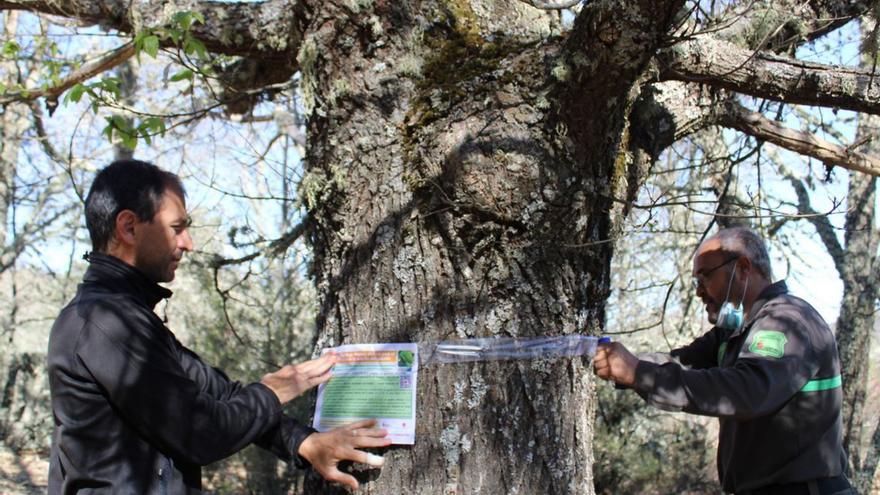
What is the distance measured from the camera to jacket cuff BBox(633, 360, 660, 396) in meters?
2.77

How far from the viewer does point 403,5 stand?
8.81ft

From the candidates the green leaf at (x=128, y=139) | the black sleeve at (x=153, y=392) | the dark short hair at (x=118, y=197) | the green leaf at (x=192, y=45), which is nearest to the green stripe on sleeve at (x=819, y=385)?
the black sleeve at (x=153, y=392)

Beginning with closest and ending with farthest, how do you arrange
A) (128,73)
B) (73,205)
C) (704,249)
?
(704,249) → (128,73) → (73,205)

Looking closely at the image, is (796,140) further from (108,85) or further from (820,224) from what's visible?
(820,224)

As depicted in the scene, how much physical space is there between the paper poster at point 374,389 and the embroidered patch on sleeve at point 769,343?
1.41 metres

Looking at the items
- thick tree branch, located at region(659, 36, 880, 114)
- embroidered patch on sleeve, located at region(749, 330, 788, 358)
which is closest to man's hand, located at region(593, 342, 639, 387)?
embroidered patch on sleeve, located at region(749, 330, 788, 358)

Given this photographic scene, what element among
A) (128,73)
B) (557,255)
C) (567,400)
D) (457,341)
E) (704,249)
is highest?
(128,73)

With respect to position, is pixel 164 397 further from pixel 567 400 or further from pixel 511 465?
pixel 567 400

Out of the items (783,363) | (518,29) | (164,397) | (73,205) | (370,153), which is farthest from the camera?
(73,205)

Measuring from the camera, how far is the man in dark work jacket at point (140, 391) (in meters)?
2.21

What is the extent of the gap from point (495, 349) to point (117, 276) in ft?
3.81

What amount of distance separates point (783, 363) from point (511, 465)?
1270mm

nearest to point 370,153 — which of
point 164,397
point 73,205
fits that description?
point 164,397

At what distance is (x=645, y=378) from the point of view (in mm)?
2781
